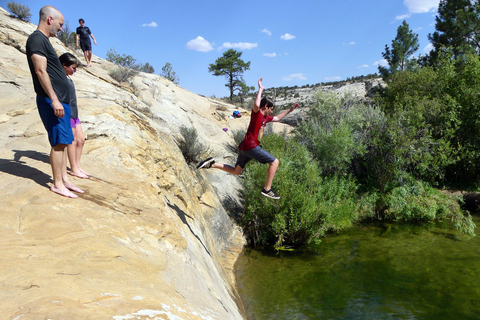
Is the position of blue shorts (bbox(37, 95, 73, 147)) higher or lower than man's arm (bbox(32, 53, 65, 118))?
lower

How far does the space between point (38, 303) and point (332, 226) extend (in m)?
11.9

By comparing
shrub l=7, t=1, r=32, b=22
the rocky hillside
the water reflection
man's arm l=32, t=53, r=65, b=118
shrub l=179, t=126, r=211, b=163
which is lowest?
the water reflection

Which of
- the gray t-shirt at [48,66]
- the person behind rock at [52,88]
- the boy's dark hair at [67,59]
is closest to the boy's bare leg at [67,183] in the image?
the person behind rock at [52,88]

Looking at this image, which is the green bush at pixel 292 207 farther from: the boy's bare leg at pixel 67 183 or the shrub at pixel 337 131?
the boy's bare leg at pixel 67 183

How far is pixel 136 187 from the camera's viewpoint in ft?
18.5

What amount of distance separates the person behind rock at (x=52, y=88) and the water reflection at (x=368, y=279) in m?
5.56

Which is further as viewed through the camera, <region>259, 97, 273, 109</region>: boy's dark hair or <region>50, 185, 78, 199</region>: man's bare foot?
<region>259, 97, 273, 109</region>: boy's dark hair

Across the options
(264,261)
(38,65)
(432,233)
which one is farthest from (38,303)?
(432,233)

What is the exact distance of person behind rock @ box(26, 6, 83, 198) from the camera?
4.10 m

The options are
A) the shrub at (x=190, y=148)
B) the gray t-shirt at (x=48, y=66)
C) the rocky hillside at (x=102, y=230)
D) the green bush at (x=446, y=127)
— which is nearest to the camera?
the rocky hillside at (x=102, y=230)

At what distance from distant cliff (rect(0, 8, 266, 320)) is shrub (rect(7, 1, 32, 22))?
38.7 feet

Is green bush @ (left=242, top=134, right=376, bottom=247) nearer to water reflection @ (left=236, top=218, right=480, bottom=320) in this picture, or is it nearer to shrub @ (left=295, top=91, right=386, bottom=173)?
water reflection @ (left=236, top=218, right=480, bottom=320)

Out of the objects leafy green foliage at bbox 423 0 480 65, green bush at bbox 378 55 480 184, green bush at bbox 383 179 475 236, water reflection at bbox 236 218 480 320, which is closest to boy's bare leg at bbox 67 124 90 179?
water reflection at bbox 236 218 480 320

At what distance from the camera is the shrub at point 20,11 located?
18.3 m
